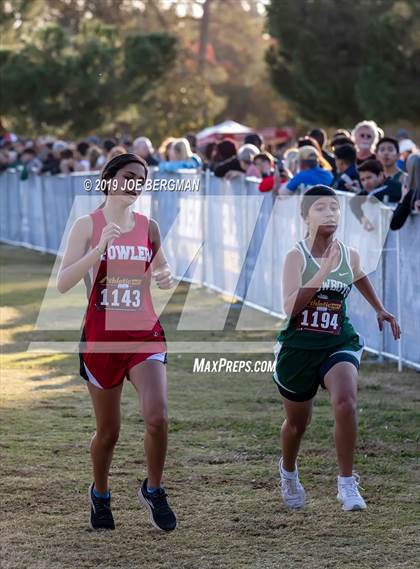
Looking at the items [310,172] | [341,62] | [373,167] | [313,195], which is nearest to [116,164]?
[313,195]

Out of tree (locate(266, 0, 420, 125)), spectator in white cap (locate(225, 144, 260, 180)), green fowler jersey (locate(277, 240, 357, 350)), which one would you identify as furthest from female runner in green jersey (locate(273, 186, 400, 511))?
tree (locate(266, 0, 420, 125))

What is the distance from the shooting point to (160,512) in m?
6.33

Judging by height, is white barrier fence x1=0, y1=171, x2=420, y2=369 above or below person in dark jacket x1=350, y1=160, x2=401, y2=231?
below

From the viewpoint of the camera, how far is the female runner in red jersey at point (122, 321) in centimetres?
623

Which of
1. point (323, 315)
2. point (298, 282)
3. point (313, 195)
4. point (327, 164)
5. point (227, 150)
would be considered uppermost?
point (313, 195)

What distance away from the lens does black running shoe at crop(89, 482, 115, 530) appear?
6.43m

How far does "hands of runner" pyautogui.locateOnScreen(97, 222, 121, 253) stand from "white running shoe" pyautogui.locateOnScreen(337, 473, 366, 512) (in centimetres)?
181

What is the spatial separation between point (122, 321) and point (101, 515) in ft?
3.37

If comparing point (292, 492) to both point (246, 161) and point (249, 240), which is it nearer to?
point (249, 240)

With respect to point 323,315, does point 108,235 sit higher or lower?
higher

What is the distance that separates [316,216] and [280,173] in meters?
7.63

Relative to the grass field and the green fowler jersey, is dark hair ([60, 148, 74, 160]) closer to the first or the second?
the grass field

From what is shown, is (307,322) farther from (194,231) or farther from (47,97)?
(47,97)

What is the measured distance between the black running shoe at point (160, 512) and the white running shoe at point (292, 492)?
791mm
